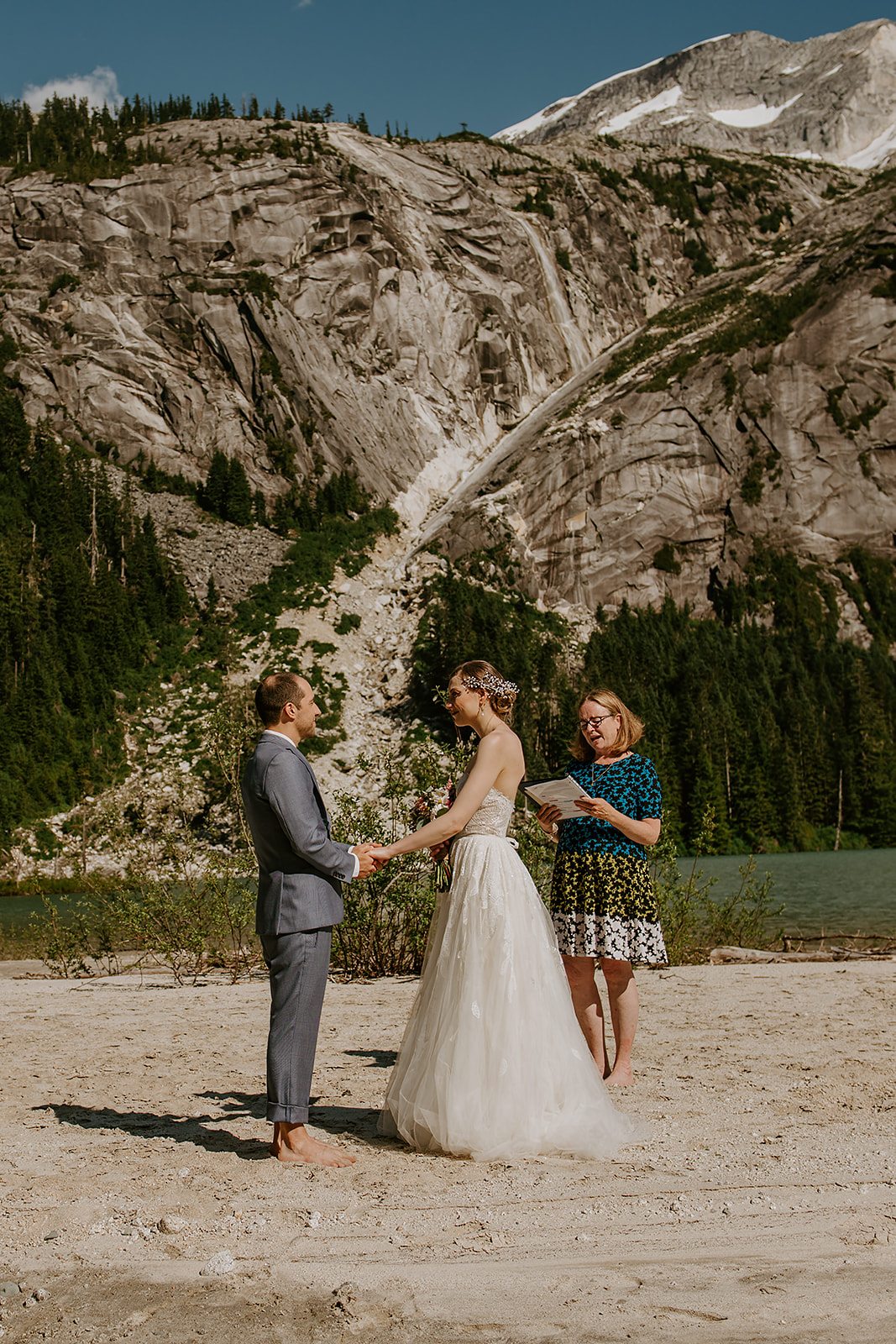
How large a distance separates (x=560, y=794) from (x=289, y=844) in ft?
5.99

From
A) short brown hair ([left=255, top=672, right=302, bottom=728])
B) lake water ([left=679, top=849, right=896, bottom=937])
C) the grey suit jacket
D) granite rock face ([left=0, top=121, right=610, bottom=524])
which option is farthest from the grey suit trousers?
granite rock face ([left=0, top=121, right=610, bottom=524])

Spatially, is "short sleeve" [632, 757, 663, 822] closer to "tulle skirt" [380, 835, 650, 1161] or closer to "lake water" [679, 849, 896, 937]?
"tulle skirt" [380, 835, 650, 1161]

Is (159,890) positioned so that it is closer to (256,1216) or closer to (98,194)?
(256,1216)

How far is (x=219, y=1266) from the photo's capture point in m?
3.30

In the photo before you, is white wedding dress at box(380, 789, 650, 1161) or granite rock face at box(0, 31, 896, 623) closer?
white wedding dress at box(380, 789, 650, 1161)

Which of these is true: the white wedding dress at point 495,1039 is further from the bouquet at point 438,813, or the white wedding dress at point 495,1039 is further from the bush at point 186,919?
→ the bush at point 186,919

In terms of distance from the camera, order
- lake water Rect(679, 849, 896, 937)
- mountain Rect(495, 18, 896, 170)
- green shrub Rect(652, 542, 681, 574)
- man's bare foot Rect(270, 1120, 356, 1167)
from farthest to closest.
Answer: mountain Rect(495, 18, 896, 170), green shrub Rect(652, 542, 681, 574), lake water Rect(679, 849, 896, 937), man's bare foot Rect(270, 1120, 356, 1167)

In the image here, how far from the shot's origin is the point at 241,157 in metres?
72.2

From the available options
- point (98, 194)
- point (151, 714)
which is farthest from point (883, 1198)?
point (98, 194)

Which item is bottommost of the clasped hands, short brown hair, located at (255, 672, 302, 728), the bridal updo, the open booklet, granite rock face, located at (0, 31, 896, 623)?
the clasped hands

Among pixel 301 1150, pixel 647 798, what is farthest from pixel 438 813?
pixel 301 1150

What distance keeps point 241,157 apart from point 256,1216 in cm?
8218

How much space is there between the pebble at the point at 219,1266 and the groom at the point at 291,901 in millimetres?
1132

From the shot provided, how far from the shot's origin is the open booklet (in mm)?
5609
